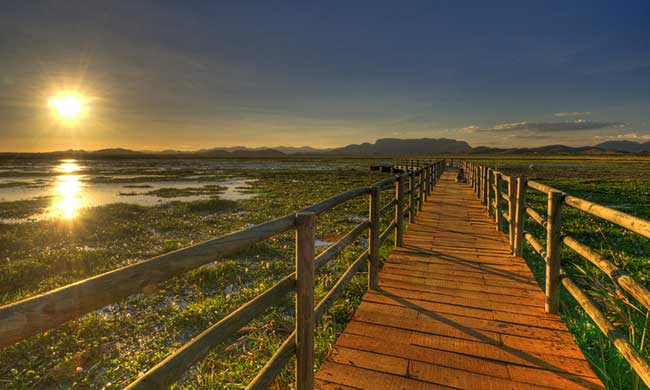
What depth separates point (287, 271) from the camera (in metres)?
8.04

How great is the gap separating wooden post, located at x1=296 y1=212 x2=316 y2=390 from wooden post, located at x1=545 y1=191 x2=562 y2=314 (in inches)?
122

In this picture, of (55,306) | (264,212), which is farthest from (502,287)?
(264,212)

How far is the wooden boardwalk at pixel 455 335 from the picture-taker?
293 centimetres

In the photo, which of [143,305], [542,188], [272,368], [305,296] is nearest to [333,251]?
[305,296]

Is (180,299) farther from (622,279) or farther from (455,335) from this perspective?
(622,279)

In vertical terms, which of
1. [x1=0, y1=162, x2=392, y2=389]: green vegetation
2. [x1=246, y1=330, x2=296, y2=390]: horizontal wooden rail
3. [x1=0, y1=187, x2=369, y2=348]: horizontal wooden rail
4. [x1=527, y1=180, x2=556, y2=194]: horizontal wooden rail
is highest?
[x1=527, y1=180, x2=556, y2=194]: horizontal wooden rail

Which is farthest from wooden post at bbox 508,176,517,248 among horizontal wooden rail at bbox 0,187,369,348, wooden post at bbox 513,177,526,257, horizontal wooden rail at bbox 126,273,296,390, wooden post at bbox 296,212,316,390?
horizontal wooden rail at bbox 0,187,369,348

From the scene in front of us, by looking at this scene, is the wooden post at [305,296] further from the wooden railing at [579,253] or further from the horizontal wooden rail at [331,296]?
the wooden railing at [579,253]

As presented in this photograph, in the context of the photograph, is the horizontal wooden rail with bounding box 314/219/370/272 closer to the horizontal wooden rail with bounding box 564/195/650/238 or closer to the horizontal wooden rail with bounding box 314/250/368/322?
the horizontal wooden rail with bounding box 314/250/368/322

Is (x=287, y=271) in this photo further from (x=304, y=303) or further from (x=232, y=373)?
(x=304, y=303)

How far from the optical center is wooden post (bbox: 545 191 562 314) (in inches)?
158

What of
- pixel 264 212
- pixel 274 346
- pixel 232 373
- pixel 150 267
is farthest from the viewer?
pixel 264 212

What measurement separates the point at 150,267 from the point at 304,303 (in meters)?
1.30

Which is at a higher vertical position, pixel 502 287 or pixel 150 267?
pixel 150 267
